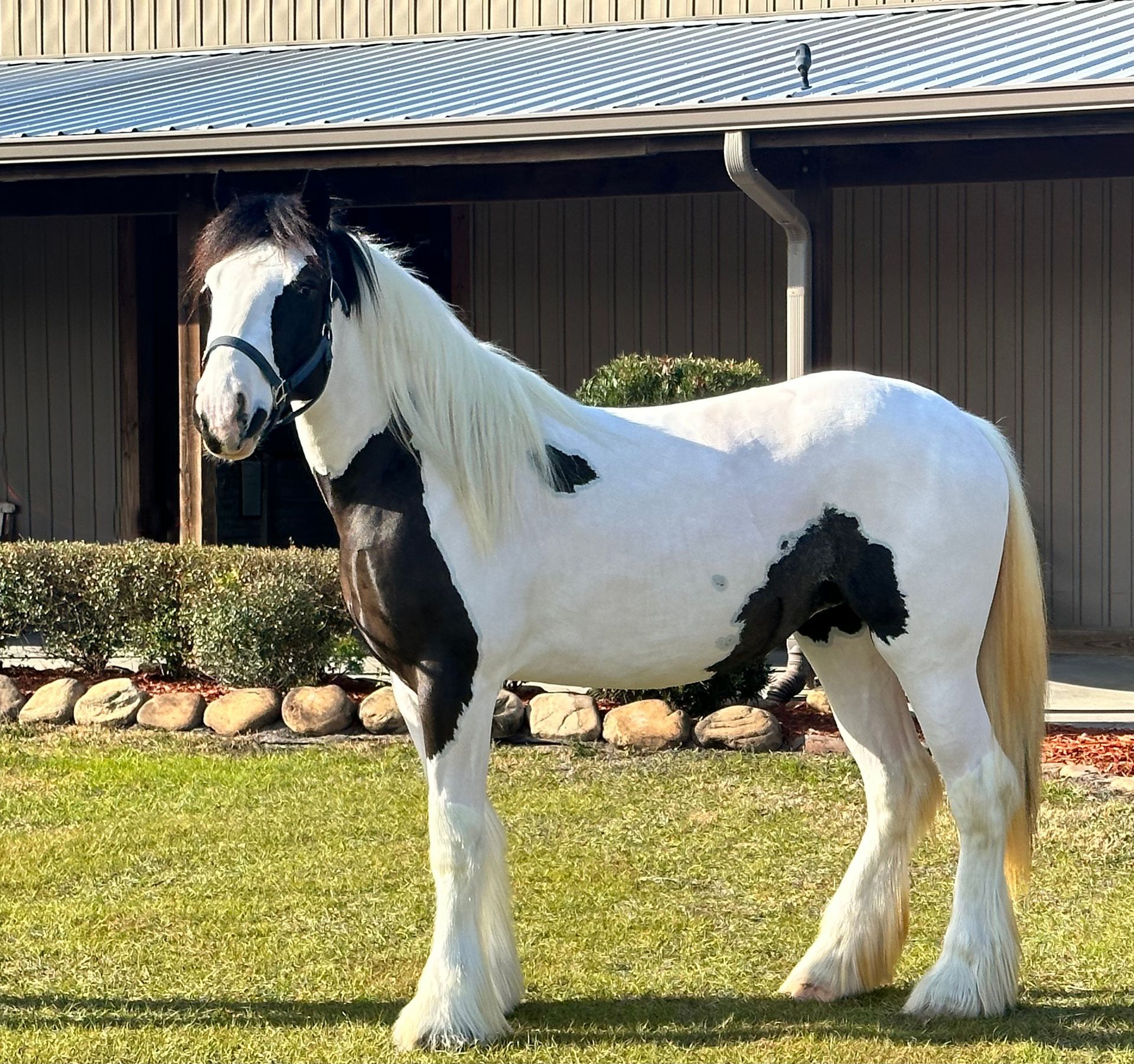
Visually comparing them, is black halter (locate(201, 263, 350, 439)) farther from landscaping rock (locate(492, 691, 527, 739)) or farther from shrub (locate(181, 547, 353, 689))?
shrub (locate(181, 547, 353, 689))

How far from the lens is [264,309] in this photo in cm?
343

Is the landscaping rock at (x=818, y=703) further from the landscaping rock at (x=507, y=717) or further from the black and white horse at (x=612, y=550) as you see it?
the black and white horse at (x=612, y=550)

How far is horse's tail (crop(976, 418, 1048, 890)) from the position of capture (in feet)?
12.8

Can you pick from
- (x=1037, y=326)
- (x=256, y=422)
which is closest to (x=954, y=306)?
(x=1037, y=326)

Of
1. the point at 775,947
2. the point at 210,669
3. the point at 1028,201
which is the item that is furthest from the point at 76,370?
the point at 775,947

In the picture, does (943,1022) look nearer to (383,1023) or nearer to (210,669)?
(383,1023)

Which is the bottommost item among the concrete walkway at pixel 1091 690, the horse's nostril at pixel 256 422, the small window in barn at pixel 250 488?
the concrete walkway at pixel 1091 690

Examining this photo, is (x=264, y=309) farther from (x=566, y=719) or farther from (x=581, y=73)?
(x=581, y=73)

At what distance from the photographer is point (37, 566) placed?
854 cm

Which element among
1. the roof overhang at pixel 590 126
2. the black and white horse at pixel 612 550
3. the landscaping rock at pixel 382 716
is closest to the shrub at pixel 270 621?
→ the landscaping rock at pixel 382 716

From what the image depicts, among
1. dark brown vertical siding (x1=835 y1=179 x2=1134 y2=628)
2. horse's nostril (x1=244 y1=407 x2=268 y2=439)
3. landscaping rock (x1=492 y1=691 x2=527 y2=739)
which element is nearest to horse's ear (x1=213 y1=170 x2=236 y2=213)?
horse's nostril (x1=244 y1=407 x2=268 y2=439)

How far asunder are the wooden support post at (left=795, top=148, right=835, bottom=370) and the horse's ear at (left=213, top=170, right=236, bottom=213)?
511cm

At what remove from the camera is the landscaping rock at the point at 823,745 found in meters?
6.84

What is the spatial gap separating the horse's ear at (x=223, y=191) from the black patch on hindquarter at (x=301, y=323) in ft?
1.10
